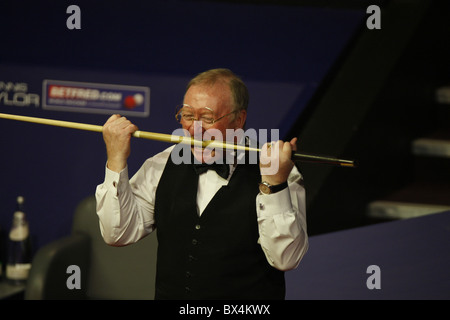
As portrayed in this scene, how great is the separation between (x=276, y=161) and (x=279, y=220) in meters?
0.17

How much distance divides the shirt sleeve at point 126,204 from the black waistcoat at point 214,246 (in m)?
0.05

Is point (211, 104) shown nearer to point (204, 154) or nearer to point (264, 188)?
point (204, 154)

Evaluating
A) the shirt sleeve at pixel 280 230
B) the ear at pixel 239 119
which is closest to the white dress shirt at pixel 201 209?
the shirt sleeve at pixel 280 230

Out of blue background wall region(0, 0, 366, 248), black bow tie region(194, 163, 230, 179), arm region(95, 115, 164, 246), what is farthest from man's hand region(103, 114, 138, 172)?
blue background wall region(0, 0, 366, 248)

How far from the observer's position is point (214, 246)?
2.08m

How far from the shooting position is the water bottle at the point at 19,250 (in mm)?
3578

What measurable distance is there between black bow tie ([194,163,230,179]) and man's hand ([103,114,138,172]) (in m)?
0.27

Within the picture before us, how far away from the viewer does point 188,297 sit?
2123 mm

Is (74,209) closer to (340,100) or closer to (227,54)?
(227,54)

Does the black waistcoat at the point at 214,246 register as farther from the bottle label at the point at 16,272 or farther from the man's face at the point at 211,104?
the bottle label at the point at 16,272

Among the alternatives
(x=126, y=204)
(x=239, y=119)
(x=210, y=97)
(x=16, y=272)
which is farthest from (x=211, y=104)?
(x=16, y=272)
